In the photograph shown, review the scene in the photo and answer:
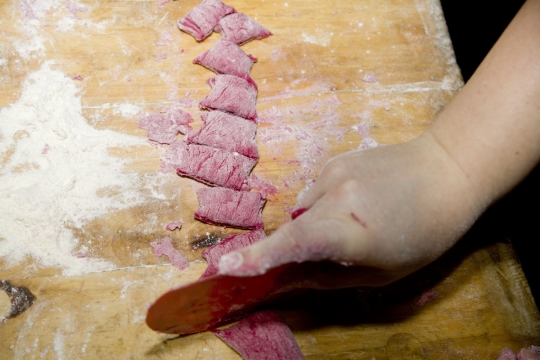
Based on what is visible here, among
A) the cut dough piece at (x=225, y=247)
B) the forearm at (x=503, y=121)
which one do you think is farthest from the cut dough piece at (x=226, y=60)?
the forearm at (x=503, y=121)

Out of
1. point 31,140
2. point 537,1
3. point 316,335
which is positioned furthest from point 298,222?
point 31,140

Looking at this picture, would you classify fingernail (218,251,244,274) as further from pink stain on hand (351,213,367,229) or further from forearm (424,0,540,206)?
forearm (424,0,540,206)

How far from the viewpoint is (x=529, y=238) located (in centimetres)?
220

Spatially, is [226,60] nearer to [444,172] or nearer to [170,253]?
[170,253]

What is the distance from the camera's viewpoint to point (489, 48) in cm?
231

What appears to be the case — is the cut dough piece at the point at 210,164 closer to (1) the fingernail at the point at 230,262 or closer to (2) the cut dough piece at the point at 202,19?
(2) the cut dough piece at the point at 202,19

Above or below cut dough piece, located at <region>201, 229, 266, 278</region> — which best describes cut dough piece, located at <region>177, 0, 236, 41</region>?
above

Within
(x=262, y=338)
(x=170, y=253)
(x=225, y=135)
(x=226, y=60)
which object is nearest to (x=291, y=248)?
(x=262, y=338)

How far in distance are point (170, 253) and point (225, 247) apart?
19 cm

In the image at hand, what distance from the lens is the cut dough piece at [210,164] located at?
1638mm

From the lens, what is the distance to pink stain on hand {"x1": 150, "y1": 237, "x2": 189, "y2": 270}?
61.1 inches

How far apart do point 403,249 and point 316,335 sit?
0.45m

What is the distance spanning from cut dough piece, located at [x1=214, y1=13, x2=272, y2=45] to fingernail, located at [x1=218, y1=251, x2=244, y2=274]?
1119 mm

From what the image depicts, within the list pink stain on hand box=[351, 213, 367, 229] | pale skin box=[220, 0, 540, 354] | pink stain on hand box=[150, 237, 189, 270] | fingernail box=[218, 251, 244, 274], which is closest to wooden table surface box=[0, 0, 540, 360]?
pink stain on hand box=[150, 237, 189, 270]
